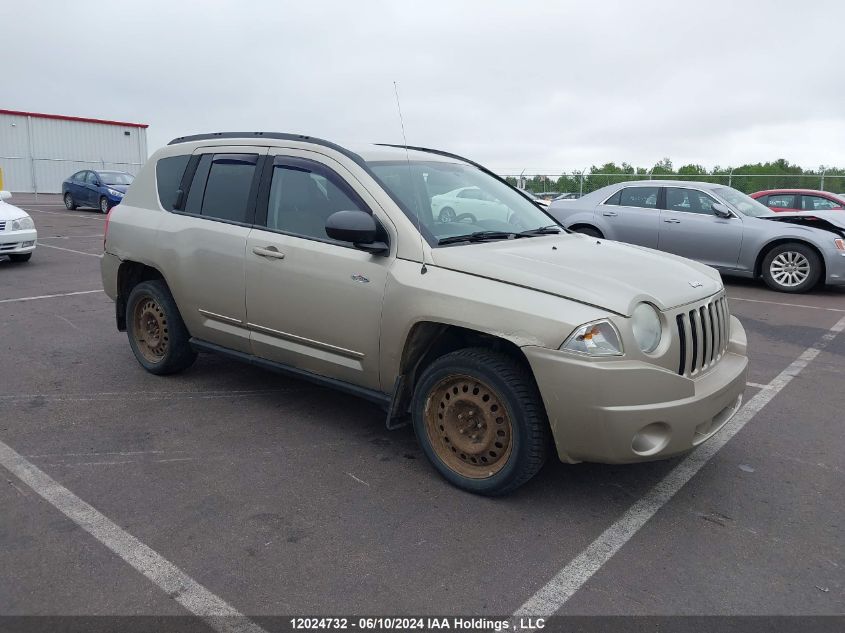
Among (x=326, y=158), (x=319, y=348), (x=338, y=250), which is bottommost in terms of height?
(x=319, y=348)

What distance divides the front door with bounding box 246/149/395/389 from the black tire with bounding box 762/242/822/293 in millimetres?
8401

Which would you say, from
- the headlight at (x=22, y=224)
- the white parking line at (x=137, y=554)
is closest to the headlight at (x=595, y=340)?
the white parking line at (x=137, y=554)

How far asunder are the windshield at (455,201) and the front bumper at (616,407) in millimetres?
1067

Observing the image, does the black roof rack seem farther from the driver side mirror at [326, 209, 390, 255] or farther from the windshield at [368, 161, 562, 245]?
the driver side mirror at [326, 209, 390, 255]

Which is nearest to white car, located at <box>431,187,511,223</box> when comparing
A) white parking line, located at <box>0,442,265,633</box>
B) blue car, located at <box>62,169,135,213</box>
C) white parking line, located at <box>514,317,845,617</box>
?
white parking line, located at <box>514,317,845,617</box>

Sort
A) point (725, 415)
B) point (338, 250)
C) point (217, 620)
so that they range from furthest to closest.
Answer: point (338, 250), point (725, 415), point (217, 620)

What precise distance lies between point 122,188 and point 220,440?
21065 millimetres

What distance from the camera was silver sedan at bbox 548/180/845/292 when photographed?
10.2m

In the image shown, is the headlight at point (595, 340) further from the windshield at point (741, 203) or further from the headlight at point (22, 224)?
the headlight at point (22, 224)

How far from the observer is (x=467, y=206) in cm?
445

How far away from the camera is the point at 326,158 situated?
4.25m

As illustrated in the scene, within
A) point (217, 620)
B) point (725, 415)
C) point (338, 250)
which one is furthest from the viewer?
point (338, 250)


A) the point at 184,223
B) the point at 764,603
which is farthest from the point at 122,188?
the point at 764,603

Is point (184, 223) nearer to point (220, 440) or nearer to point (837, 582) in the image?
point (220, 440)
